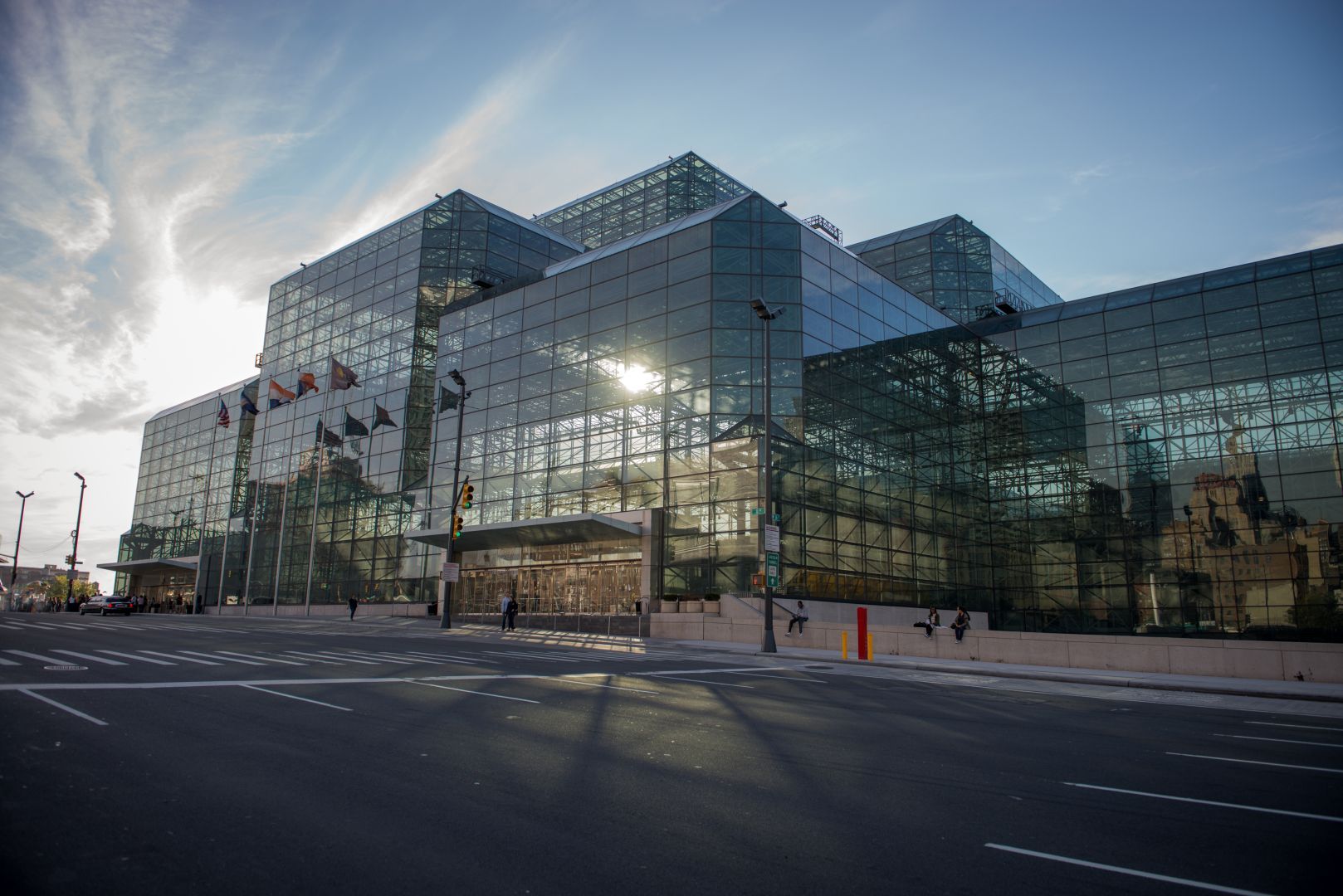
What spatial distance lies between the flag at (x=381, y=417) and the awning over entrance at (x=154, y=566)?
97.6 feet

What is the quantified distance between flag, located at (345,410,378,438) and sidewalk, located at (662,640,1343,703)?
119 ft

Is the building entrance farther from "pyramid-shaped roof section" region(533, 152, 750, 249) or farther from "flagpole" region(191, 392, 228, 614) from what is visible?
"flagpole" region(191, 392, 228, 614)

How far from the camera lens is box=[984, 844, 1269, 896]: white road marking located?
4648mm

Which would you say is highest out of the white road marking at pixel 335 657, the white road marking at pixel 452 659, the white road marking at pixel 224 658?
the white road marking at pixel 224 658

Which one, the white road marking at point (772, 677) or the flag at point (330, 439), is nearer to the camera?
the white road marking at point (772, 677)

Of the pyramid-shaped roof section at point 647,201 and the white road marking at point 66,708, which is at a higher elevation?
the pyramid-shaped roof section at point 647,201

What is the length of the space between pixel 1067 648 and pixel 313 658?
68.2 feet

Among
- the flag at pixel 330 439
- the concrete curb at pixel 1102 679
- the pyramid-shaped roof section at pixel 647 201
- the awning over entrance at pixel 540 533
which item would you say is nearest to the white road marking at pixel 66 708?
the concrete curb at pixel 1102 679

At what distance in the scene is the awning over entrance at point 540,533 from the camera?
3862cm

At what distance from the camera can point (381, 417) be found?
5366 centimetres

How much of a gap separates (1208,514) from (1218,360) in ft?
28.6

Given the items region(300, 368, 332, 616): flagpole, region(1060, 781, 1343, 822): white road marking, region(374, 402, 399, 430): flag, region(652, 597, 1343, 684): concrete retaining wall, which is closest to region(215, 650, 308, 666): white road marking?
region(1060, 781, 1343, 822): white road marking

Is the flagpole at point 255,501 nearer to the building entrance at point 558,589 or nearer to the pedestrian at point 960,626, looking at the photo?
the building entrance at point 558,589

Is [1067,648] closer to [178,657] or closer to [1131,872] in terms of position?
[1131,872]
